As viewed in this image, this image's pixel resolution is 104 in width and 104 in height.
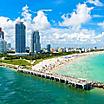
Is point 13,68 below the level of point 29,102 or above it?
above

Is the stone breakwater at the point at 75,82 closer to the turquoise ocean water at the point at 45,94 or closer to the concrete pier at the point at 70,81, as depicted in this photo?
the concrete pier at the point at 70,81

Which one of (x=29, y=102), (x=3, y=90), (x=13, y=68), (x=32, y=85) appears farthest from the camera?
(x=13, y=68)

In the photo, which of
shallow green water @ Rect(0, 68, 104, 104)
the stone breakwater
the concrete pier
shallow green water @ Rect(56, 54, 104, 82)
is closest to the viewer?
shallow green water @ Rect(0, 68, 104, 104)

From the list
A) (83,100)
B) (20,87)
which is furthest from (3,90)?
(83,100)

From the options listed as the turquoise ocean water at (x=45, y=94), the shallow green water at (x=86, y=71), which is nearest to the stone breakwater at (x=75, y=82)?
the turquoise ocean water at (x=45, y=94)

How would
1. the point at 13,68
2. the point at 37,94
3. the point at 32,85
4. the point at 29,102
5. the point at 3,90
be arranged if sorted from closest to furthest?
the point at 29,102 → the point at 37,94 → the point at 3,90 → the point at 32,85 → the point at 13,68

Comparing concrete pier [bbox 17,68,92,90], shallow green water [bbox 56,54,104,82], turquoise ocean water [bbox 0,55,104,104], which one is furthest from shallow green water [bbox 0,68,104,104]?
shallow green water [bbox 56,54,104,82]

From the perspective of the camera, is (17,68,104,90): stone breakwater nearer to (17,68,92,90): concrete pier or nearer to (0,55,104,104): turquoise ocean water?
(17,68,92,90): concrete pier

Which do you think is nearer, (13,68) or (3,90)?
(3,90)

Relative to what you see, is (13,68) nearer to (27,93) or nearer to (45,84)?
(45,84)
